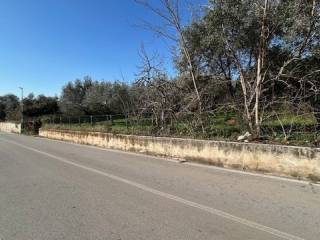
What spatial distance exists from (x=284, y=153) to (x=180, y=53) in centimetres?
1272

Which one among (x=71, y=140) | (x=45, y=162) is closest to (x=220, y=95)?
(x=45, y=162)

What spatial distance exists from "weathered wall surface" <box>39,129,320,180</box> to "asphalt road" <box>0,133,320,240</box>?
55 cm


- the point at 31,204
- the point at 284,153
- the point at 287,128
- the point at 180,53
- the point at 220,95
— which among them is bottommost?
the point at 31,204

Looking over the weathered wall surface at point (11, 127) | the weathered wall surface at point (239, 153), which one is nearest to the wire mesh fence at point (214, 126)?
the weathered wall surface at point (239, 153)

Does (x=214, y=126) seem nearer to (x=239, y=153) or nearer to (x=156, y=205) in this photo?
(x=239, y=153)

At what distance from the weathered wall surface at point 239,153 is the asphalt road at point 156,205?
1.80 feet

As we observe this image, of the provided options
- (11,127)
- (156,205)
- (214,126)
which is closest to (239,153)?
(214,126)

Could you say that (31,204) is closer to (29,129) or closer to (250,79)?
(250,79)

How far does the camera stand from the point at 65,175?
392 inches

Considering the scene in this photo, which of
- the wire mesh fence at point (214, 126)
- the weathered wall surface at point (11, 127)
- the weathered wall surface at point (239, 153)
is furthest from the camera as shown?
the weathered wall surface at point (11, 127)

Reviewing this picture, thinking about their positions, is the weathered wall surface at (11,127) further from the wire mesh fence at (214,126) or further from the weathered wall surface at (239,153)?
the weathered wall surface at (239,153)

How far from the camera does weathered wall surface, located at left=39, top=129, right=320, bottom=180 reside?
8.45 m

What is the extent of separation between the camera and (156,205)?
257 inches

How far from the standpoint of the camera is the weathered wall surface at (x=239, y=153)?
8.45m
